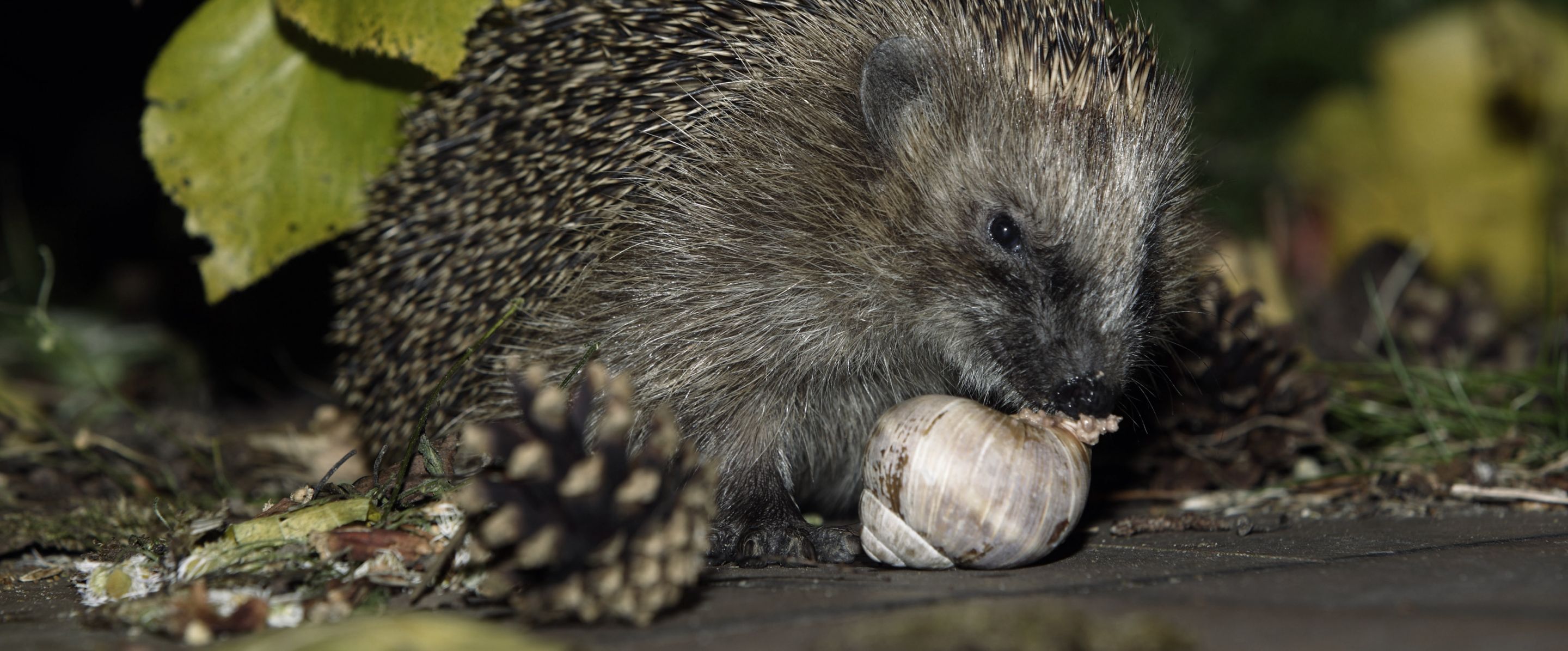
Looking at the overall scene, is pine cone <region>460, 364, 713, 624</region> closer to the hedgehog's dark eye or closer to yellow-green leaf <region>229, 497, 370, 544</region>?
yellow-green leaf <region>229, 497, 370, 544</region>

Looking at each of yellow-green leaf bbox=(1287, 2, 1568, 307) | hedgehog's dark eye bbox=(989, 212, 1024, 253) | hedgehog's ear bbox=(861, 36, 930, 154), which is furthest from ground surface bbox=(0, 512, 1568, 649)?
yellow-green leaf bbox=(1287, 2, 1568, 307)

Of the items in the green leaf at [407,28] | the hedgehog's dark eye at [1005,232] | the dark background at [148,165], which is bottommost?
the dark background at [148,165]

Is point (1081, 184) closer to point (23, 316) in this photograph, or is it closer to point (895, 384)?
point (895, 384)

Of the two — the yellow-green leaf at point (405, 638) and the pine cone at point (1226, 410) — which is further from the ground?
the yellow-green leaf at point (405, 638)

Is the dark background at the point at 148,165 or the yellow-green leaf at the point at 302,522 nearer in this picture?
the yellow-green leaf at the point at 302,522

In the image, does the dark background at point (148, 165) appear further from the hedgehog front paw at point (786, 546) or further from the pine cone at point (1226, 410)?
the hedgehog front paw at point (786, 546)

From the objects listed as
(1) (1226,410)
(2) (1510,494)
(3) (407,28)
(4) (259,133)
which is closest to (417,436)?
(3) (407,28)

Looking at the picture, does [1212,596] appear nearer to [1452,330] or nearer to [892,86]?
[892,86]

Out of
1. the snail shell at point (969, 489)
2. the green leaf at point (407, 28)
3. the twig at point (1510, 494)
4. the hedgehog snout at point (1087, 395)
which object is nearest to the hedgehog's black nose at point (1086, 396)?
the hedgehog snout at point (1087, 395)

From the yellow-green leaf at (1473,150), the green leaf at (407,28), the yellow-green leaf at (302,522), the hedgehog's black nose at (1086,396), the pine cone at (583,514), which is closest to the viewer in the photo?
the pine cone at (583,514)
